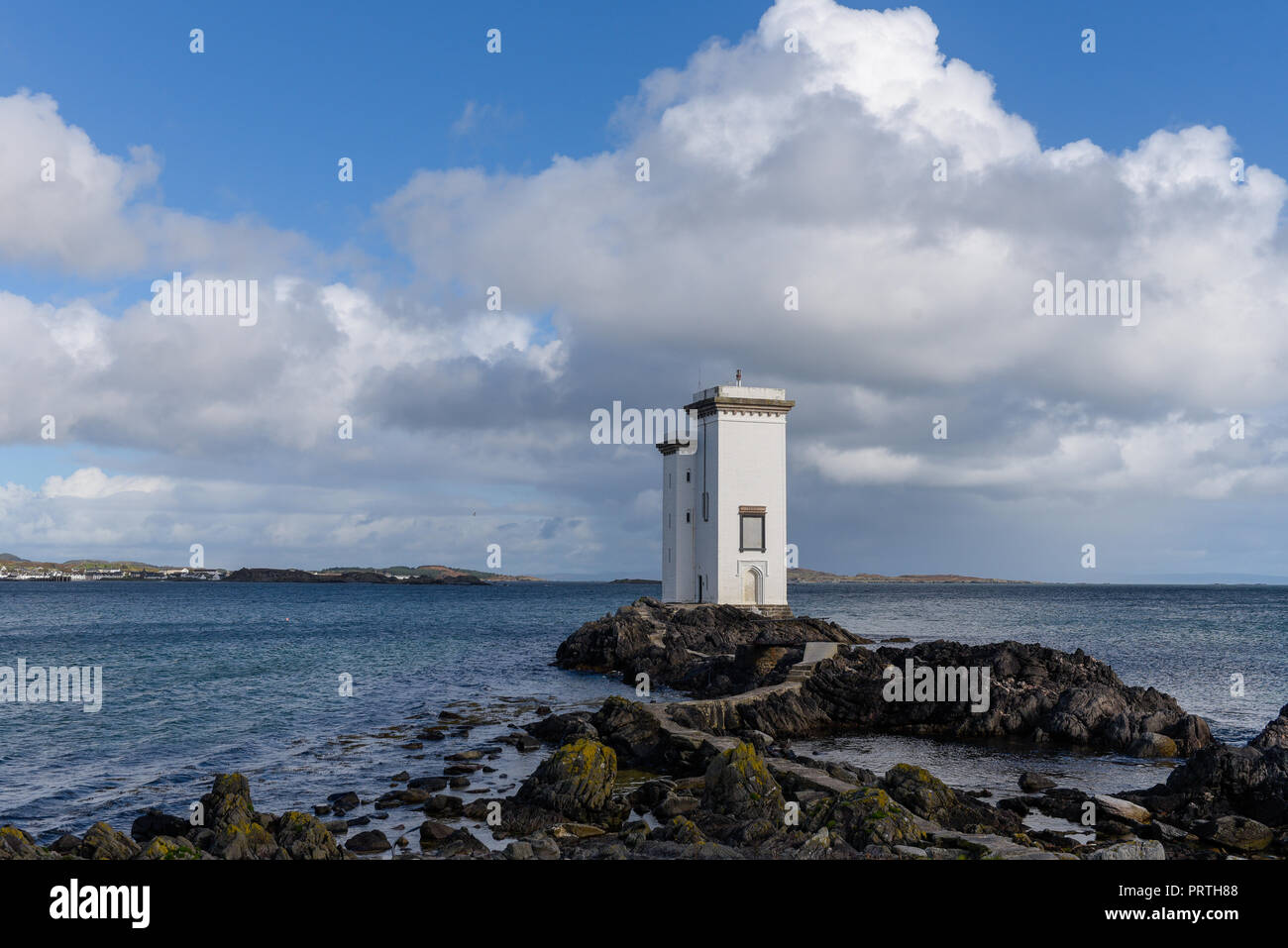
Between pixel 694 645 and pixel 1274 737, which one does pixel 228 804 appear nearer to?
pixel 1274 737

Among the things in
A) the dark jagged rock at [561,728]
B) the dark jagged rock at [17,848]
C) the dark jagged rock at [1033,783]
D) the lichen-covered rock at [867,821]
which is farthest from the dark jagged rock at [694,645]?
the dark jagged rock at [17,848]

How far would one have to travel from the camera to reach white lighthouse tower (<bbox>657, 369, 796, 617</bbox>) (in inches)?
1773

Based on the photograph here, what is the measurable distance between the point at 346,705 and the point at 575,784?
18251 millimetres

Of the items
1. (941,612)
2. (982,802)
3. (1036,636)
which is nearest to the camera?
(982,802)

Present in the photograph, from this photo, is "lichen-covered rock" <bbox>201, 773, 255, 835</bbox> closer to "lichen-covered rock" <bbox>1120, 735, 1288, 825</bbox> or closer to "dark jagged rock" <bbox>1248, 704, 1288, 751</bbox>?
"lichen-covered rock" <bbox>1120, 735, 1288, 825</bbox>

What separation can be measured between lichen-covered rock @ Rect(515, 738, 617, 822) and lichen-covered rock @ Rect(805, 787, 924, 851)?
159 inches

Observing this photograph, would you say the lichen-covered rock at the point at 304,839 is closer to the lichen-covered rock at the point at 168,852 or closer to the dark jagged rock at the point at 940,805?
the lichen-covered rock at the point at 168,852

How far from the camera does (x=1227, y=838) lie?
14.3m

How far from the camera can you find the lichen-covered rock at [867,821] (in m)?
12.0

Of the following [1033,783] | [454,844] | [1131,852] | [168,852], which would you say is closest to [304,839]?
[454,844]

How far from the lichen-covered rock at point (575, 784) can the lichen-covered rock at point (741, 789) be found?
1802mm
